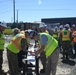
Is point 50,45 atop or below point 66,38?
atop

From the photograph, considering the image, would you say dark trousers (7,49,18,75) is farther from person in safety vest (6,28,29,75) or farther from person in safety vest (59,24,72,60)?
person in safety vest (59,24,72,60)

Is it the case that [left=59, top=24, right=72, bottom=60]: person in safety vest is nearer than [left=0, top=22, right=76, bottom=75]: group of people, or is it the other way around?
[left=0, top=22, right=76, bottom=75]: group of people

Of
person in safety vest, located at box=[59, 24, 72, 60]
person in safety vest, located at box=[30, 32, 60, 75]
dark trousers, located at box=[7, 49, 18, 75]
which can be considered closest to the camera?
person in safety vest, located at box=[30, 32, 60, 75]

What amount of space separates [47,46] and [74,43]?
30.2ft

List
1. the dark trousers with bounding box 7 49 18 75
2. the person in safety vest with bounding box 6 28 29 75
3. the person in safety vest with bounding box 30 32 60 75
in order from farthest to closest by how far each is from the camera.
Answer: the dark trousers with bounding box 7 49 18 75 < the person in safety vest with bounding box 6 28 29 75 < the person in safety vest with bounding box 30 32 60 75

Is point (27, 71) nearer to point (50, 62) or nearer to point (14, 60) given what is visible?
point (14, 60)

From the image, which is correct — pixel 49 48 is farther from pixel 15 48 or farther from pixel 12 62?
pixel 12 62

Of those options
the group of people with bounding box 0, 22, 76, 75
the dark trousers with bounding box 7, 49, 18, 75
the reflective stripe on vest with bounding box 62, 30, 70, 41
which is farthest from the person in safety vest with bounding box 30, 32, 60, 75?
the reflective stripe on vest with bounding box 62, 30, 70, 41

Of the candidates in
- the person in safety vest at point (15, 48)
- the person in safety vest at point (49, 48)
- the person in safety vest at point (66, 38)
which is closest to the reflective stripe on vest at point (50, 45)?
the person in safety vest at point (49, 48)

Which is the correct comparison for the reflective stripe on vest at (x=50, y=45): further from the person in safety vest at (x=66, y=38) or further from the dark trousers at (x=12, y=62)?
the person in safety vest at (x=66, y=38)

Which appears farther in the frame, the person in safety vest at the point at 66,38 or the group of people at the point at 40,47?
the person in safety vest at the point at 66,38

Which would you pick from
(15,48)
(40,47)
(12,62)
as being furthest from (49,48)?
(12,62)

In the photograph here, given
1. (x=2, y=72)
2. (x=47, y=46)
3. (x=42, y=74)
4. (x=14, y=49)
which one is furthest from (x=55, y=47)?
(x=2, y=72)

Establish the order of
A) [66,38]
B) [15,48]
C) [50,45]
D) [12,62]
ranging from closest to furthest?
[50,45], [15,48], [12,62], [66,38]
